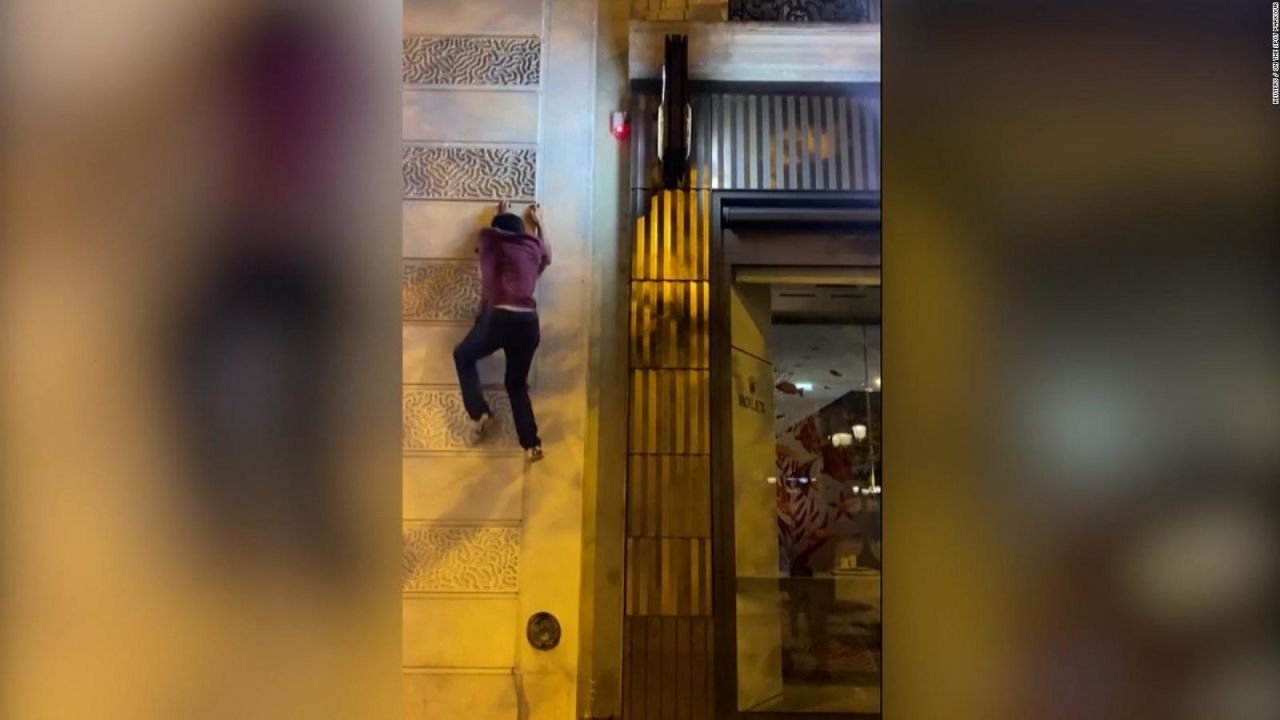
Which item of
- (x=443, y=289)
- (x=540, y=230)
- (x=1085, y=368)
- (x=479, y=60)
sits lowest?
(x=1085, y=368)

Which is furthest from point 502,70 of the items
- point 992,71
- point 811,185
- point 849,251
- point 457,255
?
point 992,71

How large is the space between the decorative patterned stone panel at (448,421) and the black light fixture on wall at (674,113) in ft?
2.78

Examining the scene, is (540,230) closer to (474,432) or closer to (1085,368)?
(474,432)

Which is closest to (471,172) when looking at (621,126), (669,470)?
(621,126)

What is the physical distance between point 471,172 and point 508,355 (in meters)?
0.59

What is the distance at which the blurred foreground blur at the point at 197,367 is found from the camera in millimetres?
556

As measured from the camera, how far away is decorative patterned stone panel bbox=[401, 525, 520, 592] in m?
2.31

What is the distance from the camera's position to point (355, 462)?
2.04 ft

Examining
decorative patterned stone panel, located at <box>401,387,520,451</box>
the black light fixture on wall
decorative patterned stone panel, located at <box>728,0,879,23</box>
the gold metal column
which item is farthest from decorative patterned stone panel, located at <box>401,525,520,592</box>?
decorative patterned stone panel, located at <box>728,0,879,23</box>

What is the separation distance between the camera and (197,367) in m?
0.58

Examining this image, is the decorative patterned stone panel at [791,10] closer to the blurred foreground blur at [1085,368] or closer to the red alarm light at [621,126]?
the red alarm light at [621,126]

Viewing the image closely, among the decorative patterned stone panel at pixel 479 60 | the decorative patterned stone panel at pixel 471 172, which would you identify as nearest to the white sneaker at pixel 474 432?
the decorative patterned stone panel at pixel 471 172

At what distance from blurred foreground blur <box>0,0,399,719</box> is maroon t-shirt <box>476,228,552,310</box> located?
1.68m

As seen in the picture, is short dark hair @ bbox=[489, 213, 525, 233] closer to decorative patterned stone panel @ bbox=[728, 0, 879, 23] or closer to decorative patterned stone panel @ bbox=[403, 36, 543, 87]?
decorative patterned stone panel @ bbox=[403, 36, 543, 87]
